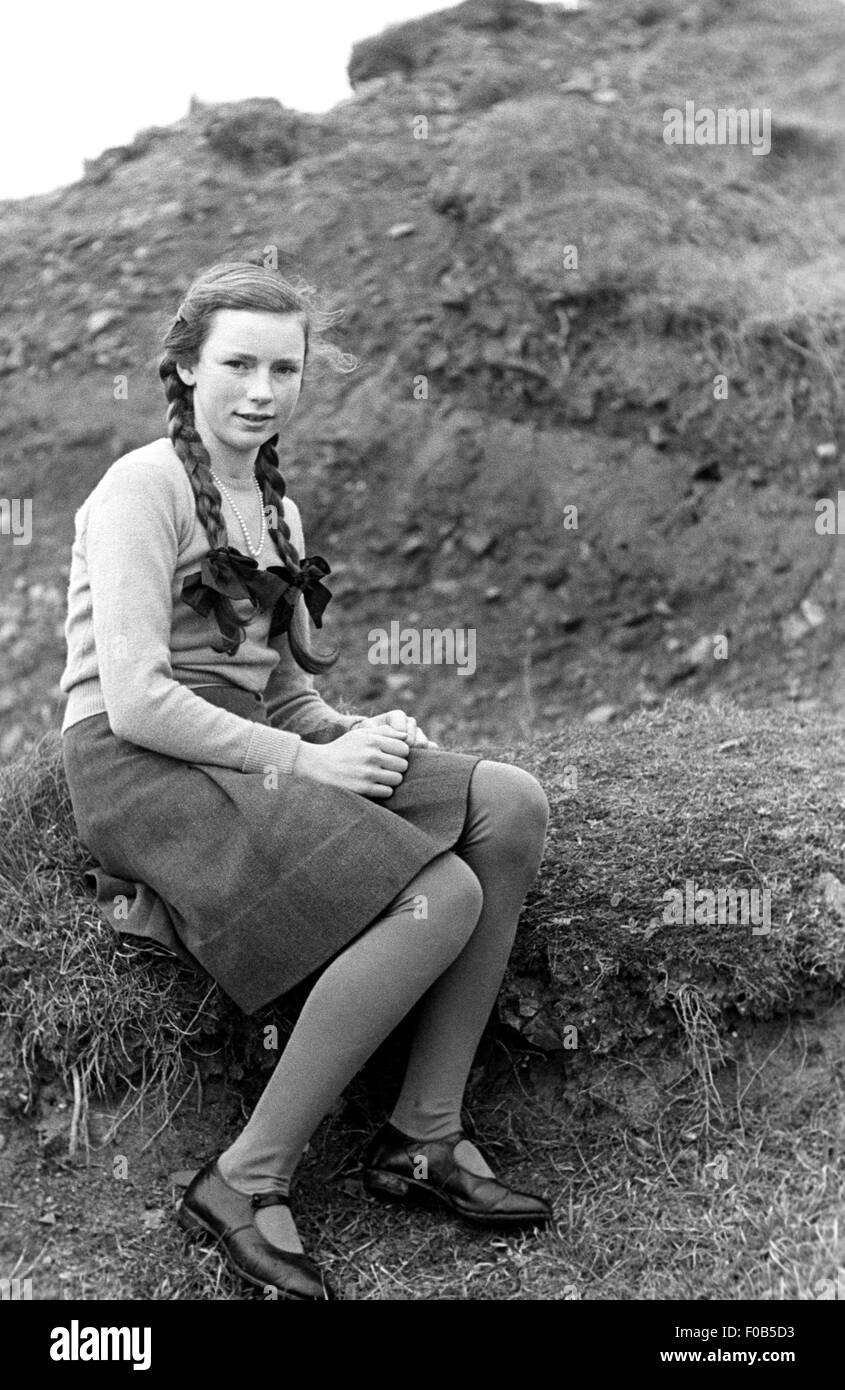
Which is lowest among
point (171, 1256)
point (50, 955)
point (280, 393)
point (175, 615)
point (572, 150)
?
point (171, 1256)

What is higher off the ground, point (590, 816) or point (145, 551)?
point (145, 551)

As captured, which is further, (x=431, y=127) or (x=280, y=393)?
(x=431, y=127)

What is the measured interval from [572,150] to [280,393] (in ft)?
15.8

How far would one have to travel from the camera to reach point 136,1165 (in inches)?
108

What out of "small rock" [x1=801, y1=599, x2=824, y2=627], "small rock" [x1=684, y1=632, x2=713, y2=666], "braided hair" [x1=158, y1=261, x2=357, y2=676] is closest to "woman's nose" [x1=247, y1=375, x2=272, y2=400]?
"braided hair" [x1=158, y1=261, x2=357, y2=676]

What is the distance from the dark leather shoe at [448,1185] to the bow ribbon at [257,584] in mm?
992

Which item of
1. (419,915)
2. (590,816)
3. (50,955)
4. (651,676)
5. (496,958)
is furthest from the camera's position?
(651,676)

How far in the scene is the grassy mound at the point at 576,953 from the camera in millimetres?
2820

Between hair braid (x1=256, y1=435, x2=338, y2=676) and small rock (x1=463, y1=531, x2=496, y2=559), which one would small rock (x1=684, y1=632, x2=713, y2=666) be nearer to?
small rock (x1=463, y1=531, x2=496, y2=559)

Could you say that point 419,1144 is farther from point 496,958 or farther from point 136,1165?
point 136,1165

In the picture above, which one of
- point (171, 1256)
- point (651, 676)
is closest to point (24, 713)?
point (651, 676)

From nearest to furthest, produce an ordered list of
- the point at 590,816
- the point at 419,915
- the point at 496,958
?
the point at 419,915 < the point at 496,958 < the point at 590,816

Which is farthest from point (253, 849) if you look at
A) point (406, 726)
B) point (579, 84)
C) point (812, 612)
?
point (579, 84)

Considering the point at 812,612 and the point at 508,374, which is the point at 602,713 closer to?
the point at 812,612
